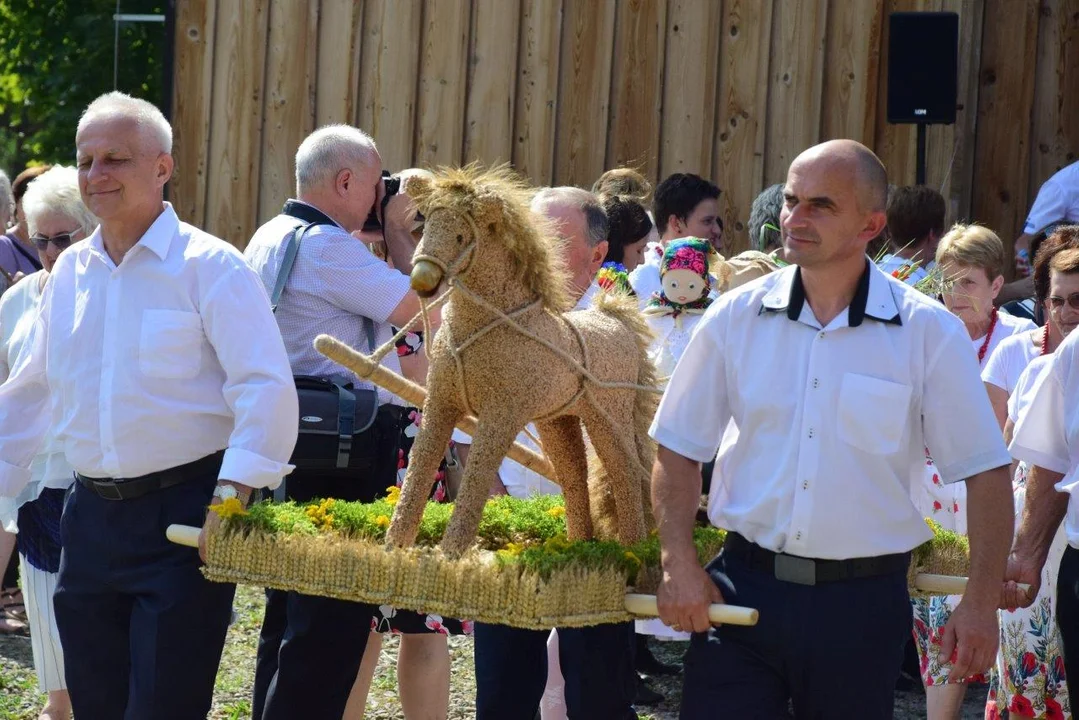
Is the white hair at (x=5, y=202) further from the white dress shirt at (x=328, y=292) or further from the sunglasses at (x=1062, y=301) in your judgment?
the sunglasses at (x=1062, y=301)

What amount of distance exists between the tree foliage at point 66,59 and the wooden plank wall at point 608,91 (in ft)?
12.4

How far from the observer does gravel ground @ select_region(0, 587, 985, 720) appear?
5555 mm

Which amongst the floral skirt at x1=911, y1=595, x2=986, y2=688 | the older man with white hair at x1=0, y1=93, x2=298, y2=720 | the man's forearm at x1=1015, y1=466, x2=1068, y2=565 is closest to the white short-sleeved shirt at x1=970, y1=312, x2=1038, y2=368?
the floral skirt at x1=911, y1=595, x2=986, y2=688

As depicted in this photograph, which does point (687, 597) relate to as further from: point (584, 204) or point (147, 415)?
point (584, 204)

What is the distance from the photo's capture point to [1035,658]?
422 centimetres

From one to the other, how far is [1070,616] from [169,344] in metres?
2.40

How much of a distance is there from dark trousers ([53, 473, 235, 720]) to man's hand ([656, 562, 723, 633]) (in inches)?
48.0

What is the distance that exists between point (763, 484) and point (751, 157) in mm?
4953

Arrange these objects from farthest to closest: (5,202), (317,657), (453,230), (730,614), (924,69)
Answer: (924,69)
(5,202)
(317,657)
(453,230)
(730,614)

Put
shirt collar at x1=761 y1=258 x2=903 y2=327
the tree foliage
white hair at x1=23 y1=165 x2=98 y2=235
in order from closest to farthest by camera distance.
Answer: shirt collar at x1=761 y1=258 x2=903 y2=327, white hair at x1=23 y1=165 x2=98 y2=235, the tree foliage

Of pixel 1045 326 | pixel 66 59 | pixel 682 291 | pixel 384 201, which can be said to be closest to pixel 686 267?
pixel 682 291

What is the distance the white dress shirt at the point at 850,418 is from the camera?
3.01m

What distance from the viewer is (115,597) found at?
3.59 meters

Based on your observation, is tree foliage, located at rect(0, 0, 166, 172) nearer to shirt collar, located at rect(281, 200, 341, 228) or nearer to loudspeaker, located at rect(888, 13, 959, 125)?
loudspeaker, located at rect(888, 13, 959, 125)
